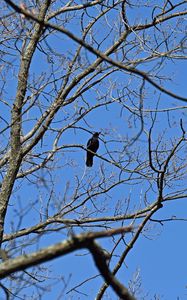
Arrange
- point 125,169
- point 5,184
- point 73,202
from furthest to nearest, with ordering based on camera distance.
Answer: point 73,202, point 125,169, point 5,184

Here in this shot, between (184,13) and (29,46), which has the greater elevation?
(29,46)

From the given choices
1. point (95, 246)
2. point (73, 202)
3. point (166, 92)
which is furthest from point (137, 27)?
point (95, 246)

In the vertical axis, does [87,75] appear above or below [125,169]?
above

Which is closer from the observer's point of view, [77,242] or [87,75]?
[77,242]

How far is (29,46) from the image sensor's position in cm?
755

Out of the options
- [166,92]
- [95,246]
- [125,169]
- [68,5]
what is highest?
[68,5]

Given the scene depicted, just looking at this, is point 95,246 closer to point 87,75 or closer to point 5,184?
point 5,184

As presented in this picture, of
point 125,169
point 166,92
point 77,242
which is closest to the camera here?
point 77,242

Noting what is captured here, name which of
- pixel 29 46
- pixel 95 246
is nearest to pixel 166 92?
pixel 95 246

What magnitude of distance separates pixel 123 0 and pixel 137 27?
0.37m

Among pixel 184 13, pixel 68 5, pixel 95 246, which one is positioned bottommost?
pixel 95 246

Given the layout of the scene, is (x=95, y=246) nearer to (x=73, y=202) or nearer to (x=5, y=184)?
(x=5, y=184)

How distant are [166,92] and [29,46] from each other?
5.59m

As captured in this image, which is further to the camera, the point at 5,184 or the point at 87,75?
the point at 87,75
